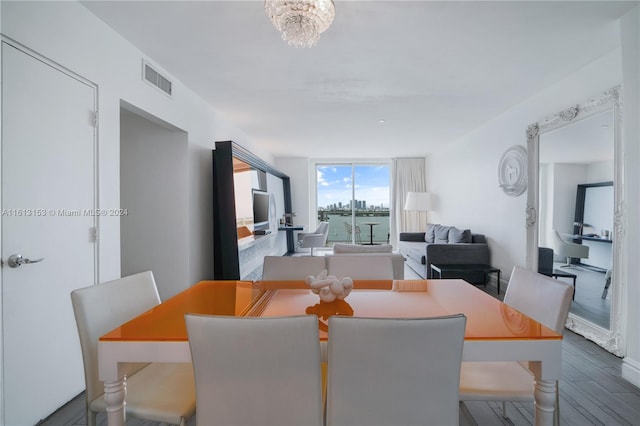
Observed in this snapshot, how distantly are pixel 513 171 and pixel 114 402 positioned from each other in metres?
4.81

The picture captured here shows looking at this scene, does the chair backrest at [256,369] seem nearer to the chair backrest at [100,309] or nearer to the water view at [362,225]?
the chair backrest at [100,309]

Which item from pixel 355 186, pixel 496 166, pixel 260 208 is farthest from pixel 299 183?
pixel 496 166

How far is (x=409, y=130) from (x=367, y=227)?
376cm

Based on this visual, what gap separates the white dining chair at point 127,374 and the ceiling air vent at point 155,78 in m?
2.10

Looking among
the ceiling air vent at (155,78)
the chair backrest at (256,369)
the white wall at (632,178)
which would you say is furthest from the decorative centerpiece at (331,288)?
the ceiling air vent at (155,78)

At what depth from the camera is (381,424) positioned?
39.6 inches

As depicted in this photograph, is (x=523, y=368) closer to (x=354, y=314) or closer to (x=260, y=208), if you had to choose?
(x=354, y=314)

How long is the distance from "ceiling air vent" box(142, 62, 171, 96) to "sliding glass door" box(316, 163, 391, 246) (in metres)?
6.18

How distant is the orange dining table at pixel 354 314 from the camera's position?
3.82 ft

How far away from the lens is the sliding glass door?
360 inches

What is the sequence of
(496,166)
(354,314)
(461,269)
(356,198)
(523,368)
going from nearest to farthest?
(354,314) < (523,368) < (461,269) < (496,166) < (356,198)

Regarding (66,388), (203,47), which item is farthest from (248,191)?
(66,388)

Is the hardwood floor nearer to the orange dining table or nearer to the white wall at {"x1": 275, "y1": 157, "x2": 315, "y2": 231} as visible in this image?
the orange dining table

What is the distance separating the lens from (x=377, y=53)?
286 cm
